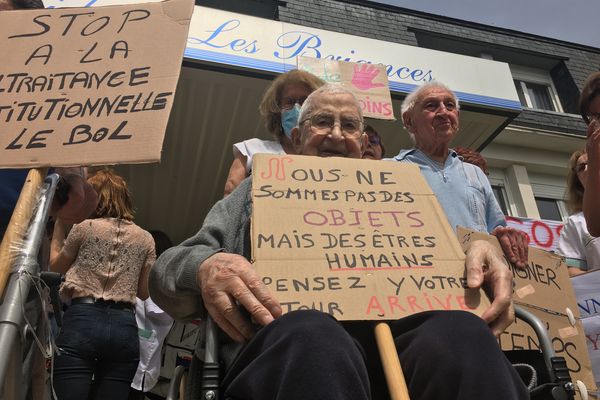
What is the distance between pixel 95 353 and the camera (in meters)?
2.44

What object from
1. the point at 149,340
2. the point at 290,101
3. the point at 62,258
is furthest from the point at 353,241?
the point at 149,340

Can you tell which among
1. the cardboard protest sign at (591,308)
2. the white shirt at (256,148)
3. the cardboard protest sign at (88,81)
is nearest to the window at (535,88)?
the cardboard protest sign at (591,308)

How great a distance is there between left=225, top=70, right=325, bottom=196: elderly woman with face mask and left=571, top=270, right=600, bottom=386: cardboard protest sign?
1.49m

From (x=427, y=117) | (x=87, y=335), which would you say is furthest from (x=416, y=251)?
(x=87, y=335)

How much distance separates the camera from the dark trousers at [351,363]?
993 mm

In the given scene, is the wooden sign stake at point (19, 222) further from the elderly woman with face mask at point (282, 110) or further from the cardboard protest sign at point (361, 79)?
the cardboard protest sign at point (361, 79)

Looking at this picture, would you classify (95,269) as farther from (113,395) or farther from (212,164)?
(212,164)

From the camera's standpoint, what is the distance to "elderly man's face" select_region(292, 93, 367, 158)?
1.97 metres

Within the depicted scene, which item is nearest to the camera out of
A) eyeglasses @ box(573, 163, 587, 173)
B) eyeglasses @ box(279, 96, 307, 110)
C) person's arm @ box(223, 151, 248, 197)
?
person's arm @ box(223, 151, 248, 197)

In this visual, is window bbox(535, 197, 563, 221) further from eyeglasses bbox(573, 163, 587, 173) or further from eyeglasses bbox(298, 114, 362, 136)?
eyeglasses bbox(298, 114, 362, 136)

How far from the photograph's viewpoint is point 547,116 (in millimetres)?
8250

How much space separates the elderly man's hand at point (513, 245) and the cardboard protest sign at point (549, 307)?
0.11 ft

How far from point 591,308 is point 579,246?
463 millimetres

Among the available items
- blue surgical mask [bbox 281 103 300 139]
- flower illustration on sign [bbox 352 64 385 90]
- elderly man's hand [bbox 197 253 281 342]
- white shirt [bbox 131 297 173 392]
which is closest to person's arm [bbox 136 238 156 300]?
white shirt [bbox 131 297 173 392]
